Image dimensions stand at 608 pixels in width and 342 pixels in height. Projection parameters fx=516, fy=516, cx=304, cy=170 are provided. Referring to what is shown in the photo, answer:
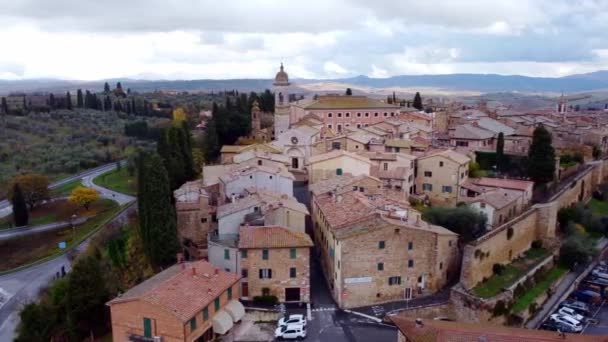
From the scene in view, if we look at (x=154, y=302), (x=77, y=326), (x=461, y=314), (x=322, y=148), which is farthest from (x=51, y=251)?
(x=461, y=314)

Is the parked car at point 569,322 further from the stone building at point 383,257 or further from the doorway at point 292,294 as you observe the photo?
the doorway at point 292,294

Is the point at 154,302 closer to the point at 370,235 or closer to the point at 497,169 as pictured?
the point at 370,235

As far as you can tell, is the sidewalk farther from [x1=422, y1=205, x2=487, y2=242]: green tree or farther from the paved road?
the paved road

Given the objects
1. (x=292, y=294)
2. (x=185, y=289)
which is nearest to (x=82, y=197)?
(x=292, y=294)

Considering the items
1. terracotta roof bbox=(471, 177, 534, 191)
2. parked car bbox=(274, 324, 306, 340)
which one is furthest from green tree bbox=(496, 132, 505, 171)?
parked car bbox=(274, 324, 306, 340)

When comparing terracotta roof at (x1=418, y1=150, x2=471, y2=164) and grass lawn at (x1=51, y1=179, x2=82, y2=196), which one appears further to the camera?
grass lawn at (x1=51, y1=179, x2=82, y2=196)

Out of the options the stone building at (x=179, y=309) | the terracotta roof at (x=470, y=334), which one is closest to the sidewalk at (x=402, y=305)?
the terracotta roof at (x=470, y=334)
